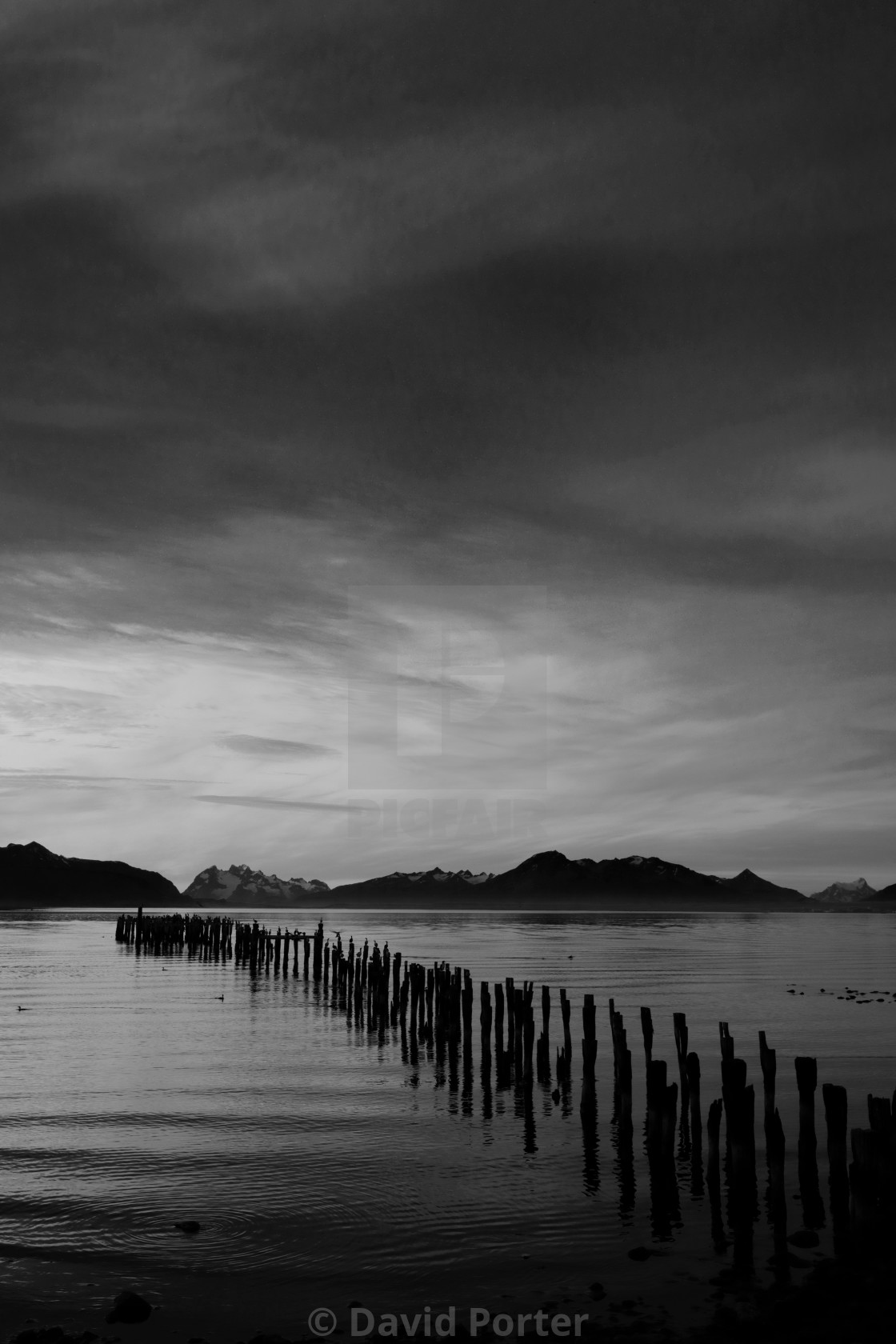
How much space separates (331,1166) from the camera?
1390 cm

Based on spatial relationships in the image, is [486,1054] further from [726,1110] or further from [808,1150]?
[808,1150]

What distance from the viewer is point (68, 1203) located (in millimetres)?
12102

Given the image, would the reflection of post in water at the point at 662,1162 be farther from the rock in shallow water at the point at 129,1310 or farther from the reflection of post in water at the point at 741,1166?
the rock in shallow water at the point at 129,1310

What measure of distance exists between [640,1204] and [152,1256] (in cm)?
548

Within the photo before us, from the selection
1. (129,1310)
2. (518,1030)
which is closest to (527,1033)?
(518,1030)

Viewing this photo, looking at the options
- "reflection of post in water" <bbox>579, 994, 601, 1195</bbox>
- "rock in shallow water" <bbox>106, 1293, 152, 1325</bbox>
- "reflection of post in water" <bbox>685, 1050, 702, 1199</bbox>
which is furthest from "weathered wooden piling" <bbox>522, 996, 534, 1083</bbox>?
"rock in shallow water" <bbox>106, 1293, 152, 1325</bbox>

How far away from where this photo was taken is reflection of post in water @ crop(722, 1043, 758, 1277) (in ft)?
34.6

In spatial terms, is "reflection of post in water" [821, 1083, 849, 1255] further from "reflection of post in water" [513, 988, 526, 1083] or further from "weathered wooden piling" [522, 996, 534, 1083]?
"reflection of post in water" [513, 988, 526, 1083]
